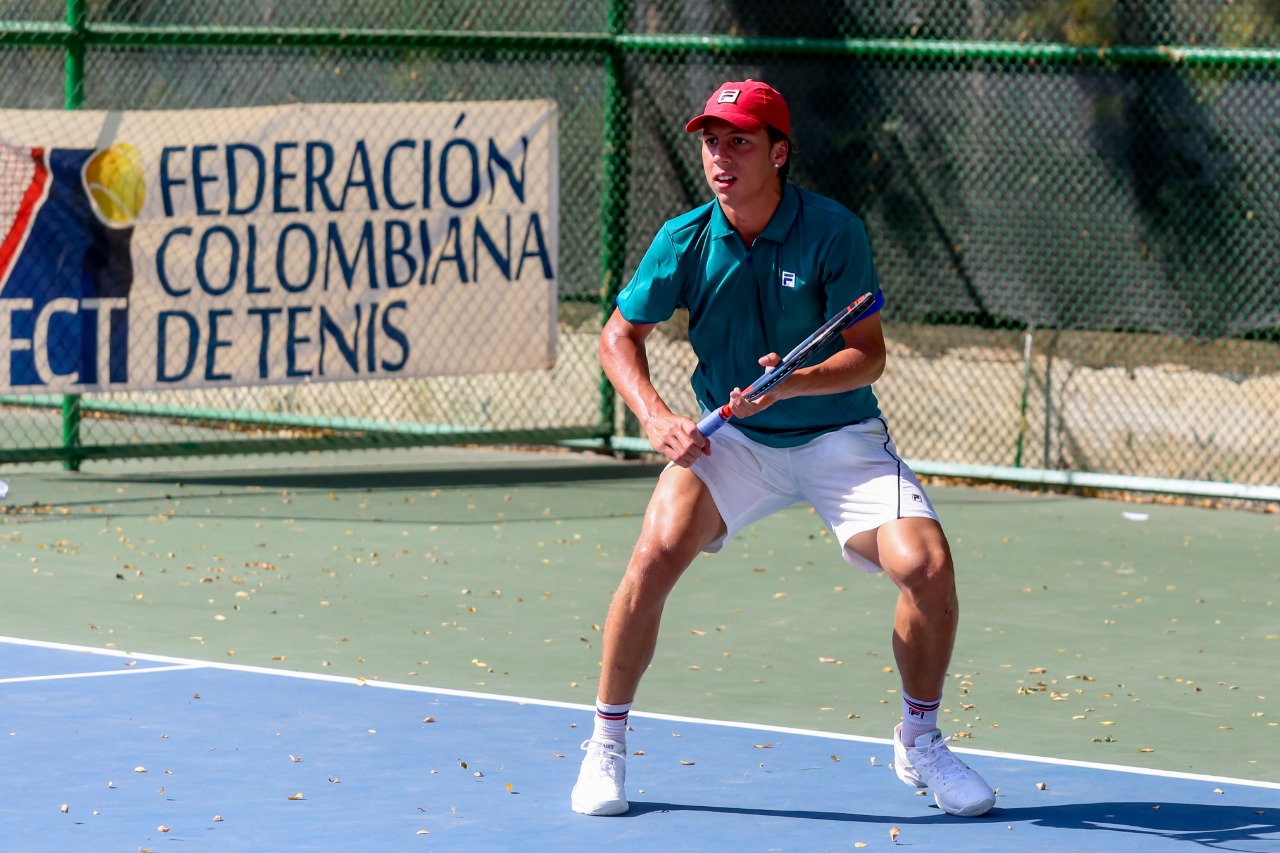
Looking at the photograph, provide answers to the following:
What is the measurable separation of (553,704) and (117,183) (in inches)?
229

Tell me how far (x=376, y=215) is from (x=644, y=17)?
231cm

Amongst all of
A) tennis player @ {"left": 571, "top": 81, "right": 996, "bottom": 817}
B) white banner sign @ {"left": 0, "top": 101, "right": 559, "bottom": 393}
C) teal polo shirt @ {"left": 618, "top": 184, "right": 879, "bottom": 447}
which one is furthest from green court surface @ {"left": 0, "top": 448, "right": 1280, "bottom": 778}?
teal polo shirt @ {"left": 618, "top": 184, "right": 879, "bottom": 447}

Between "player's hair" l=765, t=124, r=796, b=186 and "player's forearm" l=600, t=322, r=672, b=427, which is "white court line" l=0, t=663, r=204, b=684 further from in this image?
"player's hair" l=765, t=124, r=796, b=186

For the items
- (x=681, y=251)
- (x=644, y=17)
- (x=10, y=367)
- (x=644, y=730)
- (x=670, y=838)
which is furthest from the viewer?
(x=644, y=17)

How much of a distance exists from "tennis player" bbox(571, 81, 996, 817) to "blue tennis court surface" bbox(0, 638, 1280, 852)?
195 millimetres

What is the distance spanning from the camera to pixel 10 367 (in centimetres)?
1136

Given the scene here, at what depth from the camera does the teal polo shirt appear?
18.6 ft

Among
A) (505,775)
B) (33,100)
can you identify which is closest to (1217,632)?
(505,775)

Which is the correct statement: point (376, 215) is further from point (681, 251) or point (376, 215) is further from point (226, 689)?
point (681, 251)

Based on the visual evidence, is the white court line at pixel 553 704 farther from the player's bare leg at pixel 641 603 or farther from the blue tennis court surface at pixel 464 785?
the player's bare leg at pixel 641 603

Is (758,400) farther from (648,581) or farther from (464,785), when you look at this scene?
(464,785)

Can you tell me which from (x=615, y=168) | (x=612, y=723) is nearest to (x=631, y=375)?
(x=612, y=723)

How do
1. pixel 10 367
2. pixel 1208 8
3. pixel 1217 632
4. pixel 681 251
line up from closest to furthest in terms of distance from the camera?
pixel 681 251 < pixel 1217 632 < pixel 10 367 < pixel 1208 8

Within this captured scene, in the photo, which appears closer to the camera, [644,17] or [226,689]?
[226,689]
